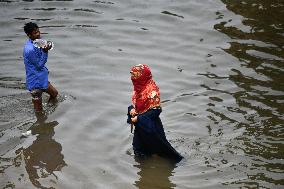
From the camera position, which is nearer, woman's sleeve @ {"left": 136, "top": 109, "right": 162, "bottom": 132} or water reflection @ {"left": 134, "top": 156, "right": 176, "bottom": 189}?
woman's sleeve @ {"left": 136, "top": 109, "right": 162, "bottom": 132}

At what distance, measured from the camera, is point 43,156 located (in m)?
7.46

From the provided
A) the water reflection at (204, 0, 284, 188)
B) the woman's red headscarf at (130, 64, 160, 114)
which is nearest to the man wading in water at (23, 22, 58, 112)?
the woman's red headscarf at (130, 64, 160, 114)

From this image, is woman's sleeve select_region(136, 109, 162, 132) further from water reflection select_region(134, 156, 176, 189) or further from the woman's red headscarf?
water reflection select_region(134, 156, 176, 189)

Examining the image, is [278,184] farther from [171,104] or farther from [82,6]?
[82,6]

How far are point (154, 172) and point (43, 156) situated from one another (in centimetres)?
174

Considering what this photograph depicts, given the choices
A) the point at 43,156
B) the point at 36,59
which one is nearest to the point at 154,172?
the point at 43,156

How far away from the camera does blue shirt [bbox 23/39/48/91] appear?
7.96m

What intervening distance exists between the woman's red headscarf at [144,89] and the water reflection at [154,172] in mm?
937

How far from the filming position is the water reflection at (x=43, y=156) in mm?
6844

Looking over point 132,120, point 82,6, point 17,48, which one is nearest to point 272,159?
point 132,120

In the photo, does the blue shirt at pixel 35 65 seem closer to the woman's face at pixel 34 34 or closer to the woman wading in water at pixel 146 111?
the woman's face at pixel 34 34

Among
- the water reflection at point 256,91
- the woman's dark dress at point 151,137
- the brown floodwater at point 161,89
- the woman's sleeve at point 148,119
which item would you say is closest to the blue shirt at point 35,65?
the brown floodwater at point 161,89

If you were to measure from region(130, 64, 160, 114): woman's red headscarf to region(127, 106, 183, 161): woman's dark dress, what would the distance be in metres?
0.12

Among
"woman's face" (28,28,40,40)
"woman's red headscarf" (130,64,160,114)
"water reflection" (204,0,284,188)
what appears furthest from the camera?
"woman's face" (28,28,40,40)
